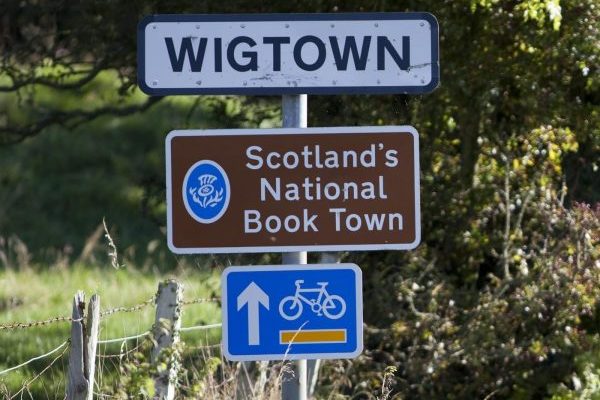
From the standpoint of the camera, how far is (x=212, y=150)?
370 cm

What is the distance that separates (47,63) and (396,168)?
4.96 metres

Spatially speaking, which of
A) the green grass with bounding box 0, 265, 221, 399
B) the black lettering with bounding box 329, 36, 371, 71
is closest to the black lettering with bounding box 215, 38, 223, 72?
the black lettering with bounding box 329, 36, 371, 71

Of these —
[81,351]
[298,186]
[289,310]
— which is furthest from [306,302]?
[81,351]

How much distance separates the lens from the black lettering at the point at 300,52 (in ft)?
12.1

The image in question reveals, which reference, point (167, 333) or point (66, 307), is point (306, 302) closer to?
point (167, 333)

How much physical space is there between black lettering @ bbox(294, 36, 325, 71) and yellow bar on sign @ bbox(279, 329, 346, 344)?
2.71ft

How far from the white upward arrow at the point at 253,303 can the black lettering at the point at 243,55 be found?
68cm

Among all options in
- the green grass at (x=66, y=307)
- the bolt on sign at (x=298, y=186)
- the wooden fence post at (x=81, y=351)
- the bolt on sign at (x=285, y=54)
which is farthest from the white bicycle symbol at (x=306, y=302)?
the green grass at (x=66, y=307)

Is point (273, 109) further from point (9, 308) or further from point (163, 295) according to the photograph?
point (9, 308)

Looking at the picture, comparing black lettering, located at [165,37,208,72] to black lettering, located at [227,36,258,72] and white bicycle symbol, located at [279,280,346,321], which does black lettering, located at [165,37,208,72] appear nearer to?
black lettering, located at [227,36,258,72]

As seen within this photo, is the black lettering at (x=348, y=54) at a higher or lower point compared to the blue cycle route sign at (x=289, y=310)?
higher

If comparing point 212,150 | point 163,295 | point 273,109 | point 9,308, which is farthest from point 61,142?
point 212,150

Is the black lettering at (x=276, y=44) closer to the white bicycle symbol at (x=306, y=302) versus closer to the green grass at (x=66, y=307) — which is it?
the white bicycle symbol at (x=306, y=302)

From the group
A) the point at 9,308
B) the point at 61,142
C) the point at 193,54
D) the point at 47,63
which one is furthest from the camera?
the point at 61,142
